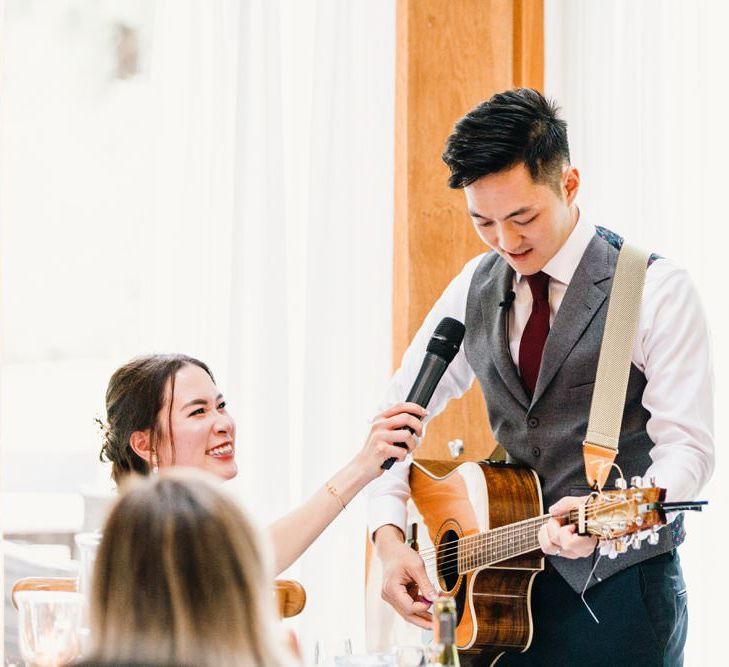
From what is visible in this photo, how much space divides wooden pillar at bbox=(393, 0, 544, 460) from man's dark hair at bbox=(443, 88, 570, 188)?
3.79 ft

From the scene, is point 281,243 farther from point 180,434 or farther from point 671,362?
point 671,362

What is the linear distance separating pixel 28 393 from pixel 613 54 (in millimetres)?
2148

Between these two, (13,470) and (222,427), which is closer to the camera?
(222,427)

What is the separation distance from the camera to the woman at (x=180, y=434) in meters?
2.25

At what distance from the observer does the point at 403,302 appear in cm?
327

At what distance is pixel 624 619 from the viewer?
6.48 feet

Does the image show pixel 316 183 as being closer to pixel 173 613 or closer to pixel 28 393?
pixel 28 393

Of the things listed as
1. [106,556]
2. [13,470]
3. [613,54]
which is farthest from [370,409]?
[106,556]

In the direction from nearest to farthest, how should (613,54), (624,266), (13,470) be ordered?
(624,266) → (613,54) → (13,470)

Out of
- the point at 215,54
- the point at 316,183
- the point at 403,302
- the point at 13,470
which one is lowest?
the point at 13,470

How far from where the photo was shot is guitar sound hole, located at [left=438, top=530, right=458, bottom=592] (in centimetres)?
219

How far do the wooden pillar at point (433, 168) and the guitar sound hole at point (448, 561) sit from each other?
0.96 m

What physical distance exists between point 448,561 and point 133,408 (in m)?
0.70

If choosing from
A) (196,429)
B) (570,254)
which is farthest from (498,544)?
(196,429)
